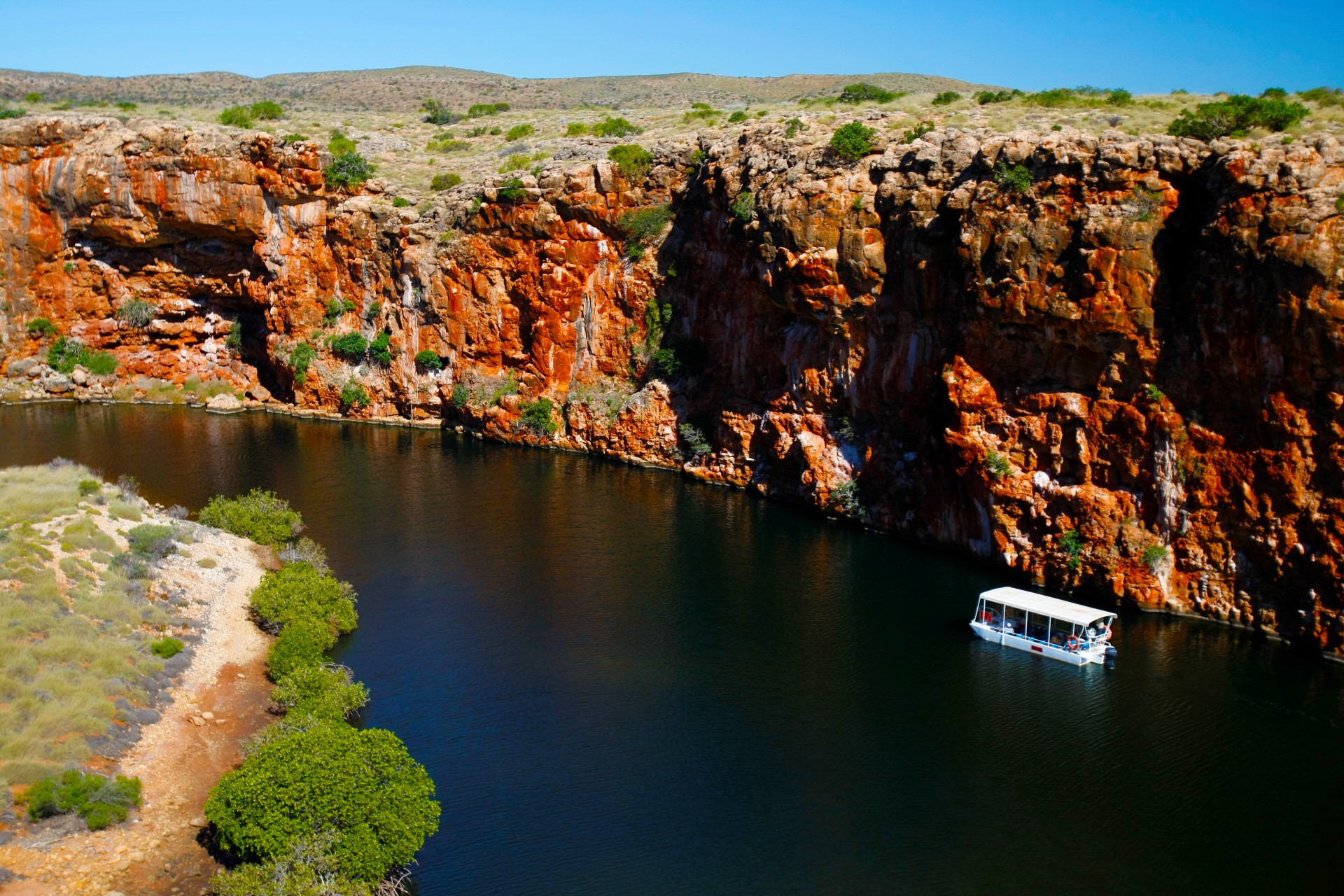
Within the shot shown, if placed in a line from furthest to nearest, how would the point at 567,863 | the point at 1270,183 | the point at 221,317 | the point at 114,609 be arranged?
the point at 221,317 < the point at 1270,183 < the point at 114,609 < the point at 567,863

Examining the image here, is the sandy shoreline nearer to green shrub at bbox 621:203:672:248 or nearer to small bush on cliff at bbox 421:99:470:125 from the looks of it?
green shrub at bbox 621:203:672:248

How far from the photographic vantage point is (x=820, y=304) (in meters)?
48.5

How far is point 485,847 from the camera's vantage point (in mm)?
23484

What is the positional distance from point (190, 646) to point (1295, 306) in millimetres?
36043

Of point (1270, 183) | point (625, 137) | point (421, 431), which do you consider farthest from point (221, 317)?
point (1270, 183)

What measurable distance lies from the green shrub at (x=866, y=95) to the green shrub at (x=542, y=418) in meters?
25.4

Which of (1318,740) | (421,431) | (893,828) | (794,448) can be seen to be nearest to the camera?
(893,828)

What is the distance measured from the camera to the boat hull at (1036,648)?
A: 3378 centimetres

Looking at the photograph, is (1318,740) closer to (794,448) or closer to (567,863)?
(567,863)

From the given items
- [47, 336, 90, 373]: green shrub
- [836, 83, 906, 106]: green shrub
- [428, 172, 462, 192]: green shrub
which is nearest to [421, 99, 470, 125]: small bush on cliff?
[428, 172, 462, 192]: green shrub

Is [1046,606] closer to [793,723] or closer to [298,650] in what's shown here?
[793,723]

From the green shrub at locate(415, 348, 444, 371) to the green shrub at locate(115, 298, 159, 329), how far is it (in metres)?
21.3

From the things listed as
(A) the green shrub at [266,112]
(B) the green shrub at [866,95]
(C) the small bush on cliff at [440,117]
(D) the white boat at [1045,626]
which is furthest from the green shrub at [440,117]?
(D) the white boat at [1045,626]

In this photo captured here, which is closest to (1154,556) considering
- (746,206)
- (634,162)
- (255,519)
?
(746,206)
